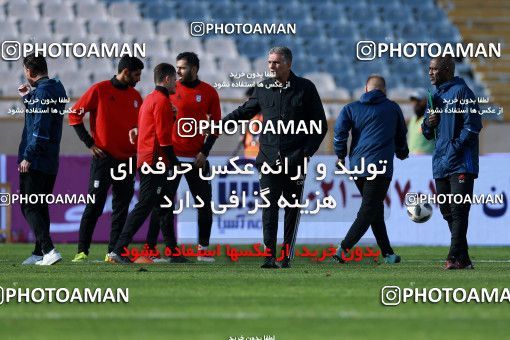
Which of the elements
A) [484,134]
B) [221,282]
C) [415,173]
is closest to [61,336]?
[221,282]

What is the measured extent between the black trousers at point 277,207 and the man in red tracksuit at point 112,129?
5.96 feet

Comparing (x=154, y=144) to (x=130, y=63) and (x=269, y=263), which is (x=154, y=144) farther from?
(x=269, y=263)

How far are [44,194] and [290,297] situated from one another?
4.02 metres

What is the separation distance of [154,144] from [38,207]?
1162 millimetres

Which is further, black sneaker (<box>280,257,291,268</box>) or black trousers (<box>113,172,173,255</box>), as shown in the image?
black trousers (<box>113,172,173,255</box>)

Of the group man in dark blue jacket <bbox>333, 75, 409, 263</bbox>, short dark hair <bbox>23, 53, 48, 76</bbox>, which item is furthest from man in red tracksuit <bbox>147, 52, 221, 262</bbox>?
short dark hair <bbox>23, 53, 48, 76</bbox>

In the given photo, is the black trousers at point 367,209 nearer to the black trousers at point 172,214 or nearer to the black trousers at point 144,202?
the black trousers at point 172,214

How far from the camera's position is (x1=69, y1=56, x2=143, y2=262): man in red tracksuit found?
1240 cm

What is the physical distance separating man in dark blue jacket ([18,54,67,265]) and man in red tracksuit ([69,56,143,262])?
23.9 inches

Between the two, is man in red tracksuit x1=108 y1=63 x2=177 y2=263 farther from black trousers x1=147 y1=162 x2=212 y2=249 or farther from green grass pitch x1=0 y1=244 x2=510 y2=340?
black trousers x1=147 y1=162 x2=212 y2=249

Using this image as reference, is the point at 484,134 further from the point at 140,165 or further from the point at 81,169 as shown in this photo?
the point at 140,165

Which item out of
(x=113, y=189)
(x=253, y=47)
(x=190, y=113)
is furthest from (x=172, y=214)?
(x=253, y=47)

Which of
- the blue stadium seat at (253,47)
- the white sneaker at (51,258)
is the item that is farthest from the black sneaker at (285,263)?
the blue stadium seat at (253,47)

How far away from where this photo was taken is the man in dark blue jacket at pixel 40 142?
11.6 metres
